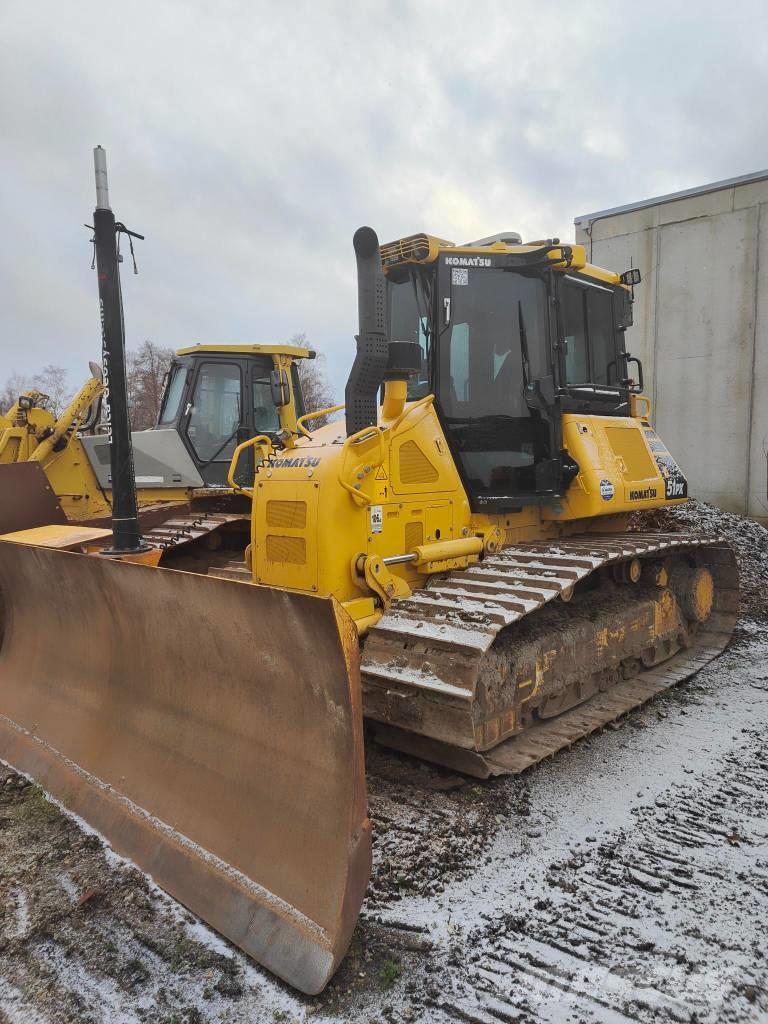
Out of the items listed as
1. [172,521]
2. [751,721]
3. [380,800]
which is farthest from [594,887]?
[172,521]

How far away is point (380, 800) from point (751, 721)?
2.68 m

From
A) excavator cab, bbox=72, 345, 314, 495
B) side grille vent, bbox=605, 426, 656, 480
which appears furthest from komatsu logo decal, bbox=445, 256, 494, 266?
excavator cab, bbox=72, 345, 314, 495

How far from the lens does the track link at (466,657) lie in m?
3.18

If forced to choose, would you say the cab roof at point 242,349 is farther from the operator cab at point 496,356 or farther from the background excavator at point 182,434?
the operator cab at point 496,356

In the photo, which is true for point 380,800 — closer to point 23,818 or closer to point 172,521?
point 23,818

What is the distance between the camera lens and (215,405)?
7477mm

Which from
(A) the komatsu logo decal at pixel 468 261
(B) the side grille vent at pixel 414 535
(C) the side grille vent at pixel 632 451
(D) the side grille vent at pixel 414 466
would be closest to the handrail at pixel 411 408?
(D) the side grille vent at pixel 414 466

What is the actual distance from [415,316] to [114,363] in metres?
1.84

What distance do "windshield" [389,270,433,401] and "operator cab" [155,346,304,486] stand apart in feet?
10.1

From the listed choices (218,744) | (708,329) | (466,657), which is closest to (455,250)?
(466,657)

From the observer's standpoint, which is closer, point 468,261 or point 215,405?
point 468,261

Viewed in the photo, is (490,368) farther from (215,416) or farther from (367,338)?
(215,416)

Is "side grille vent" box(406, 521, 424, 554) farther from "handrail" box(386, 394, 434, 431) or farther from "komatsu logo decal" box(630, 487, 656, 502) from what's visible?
"komatsu logo decal" box(630, 487, 656, 502)

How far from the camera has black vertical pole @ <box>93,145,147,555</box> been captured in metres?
4.01
